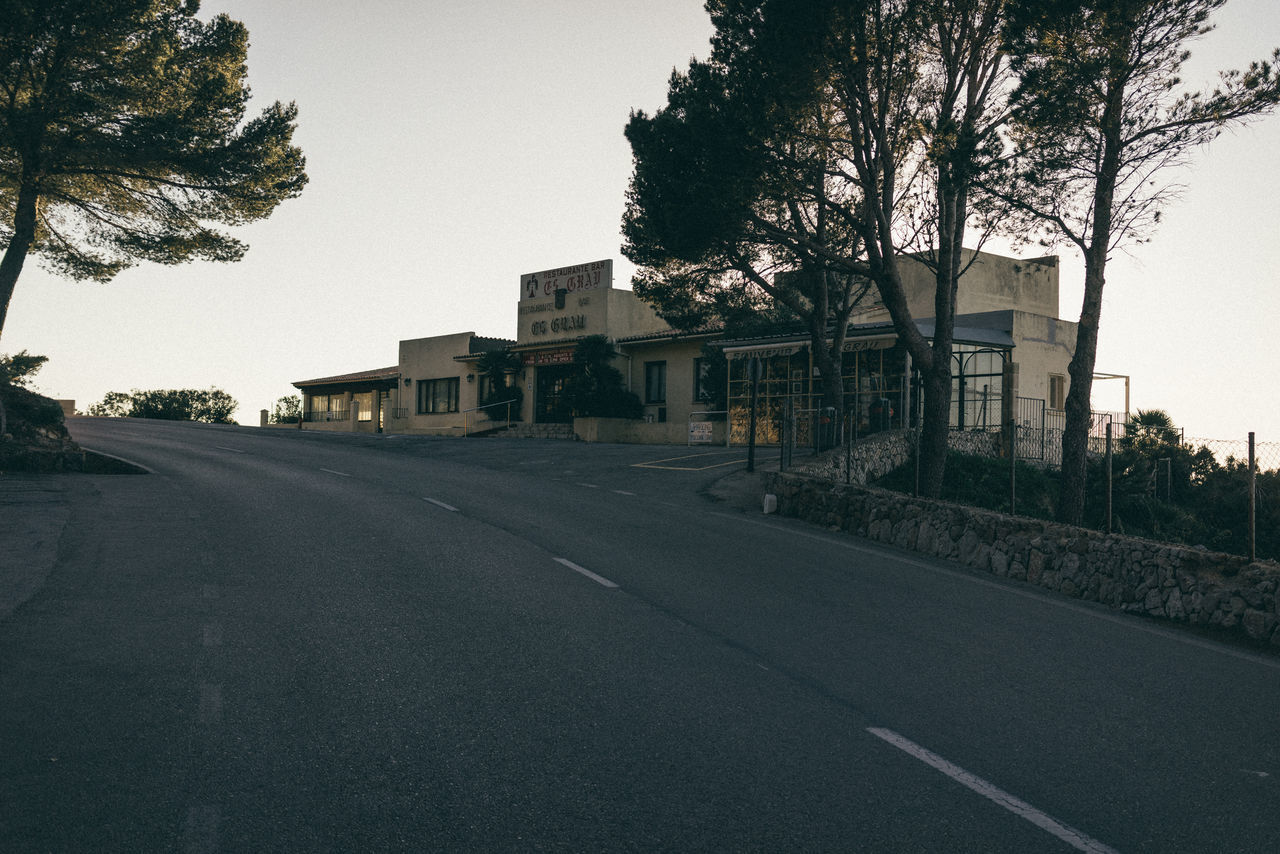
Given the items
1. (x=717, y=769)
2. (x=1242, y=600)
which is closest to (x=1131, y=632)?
(x=1242, y=600)

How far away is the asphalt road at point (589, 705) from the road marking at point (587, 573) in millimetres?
56

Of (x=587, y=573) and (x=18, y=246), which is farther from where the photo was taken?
(x=18, y=246)

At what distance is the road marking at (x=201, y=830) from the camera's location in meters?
3.99

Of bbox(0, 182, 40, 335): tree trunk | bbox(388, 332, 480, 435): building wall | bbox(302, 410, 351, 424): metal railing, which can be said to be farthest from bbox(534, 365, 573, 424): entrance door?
bbox(0, 182, 40, 335): tree trunk

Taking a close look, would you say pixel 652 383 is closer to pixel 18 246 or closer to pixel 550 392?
pixel 550 392

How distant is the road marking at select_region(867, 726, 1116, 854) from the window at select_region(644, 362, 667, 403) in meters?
35.0

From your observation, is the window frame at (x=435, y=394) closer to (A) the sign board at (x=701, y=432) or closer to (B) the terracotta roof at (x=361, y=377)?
(B) the terracotta roof at (x=361, y=377)

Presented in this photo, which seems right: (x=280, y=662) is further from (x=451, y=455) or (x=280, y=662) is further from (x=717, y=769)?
(x=451, y=455)

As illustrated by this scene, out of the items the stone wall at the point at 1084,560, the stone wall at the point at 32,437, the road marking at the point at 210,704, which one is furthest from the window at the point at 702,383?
the road marking at the point at 210,704

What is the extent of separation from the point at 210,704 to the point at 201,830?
1860mm

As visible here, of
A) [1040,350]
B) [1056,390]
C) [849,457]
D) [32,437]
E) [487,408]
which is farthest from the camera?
[487,408]

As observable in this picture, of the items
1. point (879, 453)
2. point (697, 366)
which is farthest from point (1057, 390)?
point (879, 453)

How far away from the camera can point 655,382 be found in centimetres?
4122

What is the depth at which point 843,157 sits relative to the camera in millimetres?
21609
